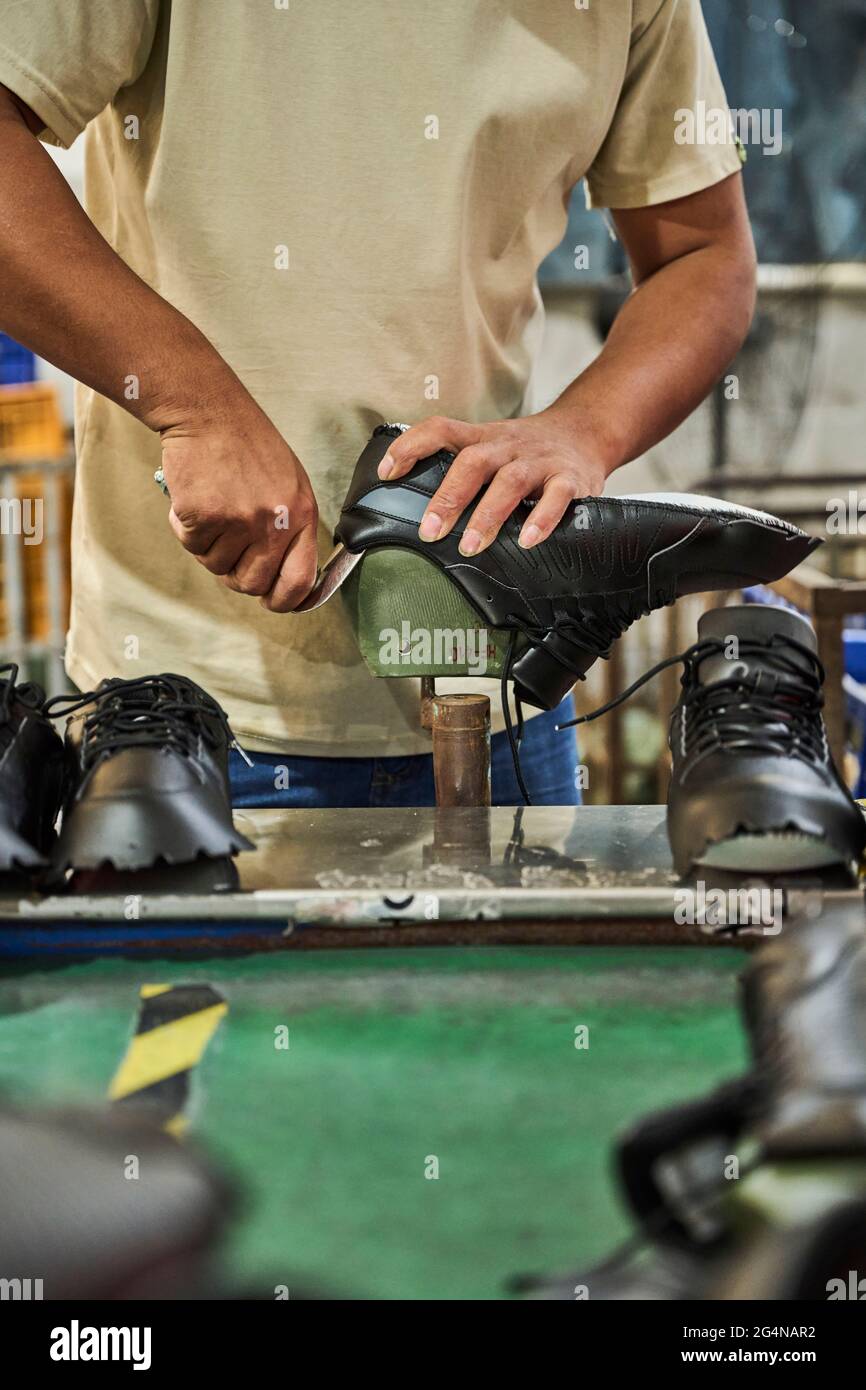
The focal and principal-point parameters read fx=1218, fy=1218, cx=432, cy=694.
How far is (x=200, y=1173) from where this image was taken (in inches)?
23.2

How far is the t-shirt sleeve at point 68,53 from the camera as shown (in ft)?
3.52

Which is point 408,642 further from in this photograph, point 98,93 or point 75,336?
point 98,93

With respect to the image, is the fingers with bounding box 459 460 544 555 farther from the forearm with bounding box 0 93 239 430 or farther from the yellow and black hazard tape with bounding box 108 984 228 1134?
the yellow and black hazard tape with bounding box 108 984 228 1134

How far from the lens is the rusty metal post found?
42.4 inches

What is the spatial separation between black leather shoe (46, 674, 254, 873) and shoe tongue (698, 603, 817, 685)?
14.8 inches

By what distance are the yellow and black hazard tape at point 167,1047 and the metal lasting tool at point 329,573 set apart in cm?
44

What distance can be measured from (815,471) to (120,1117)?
A: 4.27 meters

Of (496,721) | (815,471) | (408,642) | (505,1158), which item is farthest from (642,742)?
(505,1158)

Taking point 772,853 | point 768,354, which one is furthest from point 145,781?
point 768,354

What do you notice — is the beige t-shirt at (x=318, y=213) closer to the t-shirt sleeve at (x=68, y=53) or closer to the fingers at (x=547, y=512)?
the t-shirt sleeve at (x=68, y=53)

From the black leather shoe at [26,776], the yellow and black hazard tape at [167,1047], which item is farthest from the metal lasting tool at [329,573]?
the yellow and black hazard tape at [167,1047]

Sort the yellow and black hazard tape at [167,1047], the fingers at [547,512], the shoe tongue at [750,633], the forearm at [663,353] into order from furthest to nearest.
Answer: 1. the forearm at [663,353]
2. the fingers at [547,512]
3. the shoe tongue at [750,633]
4. the yellow and black hazard tape at [167,1047]

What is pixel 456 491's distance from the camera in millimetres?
1040

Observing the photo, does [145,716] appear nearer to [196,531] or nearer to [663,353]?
[196,531]
